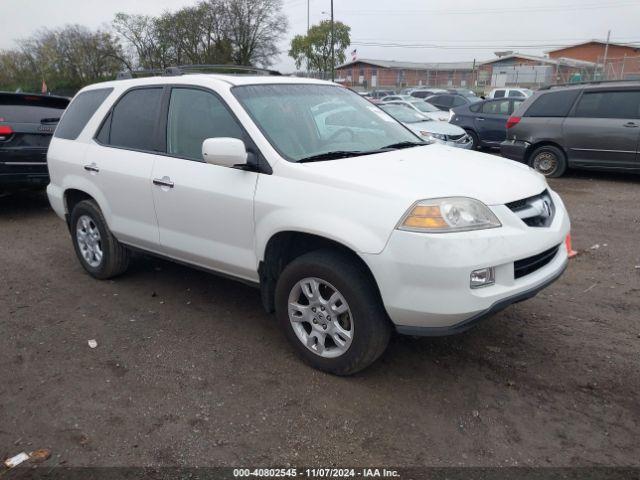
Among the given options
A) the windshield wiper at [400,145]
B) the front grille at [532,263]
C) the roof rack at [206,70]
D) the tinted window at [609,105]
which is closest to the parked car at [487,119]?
the tinted window at [609,105]

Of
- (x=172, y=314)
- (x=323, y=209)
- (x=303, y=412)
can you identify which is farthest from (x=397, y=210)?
(x=172, y=314)

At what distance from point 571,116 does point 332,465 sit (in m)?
8.71

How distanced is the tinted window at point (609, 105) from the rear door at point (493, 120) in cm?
330

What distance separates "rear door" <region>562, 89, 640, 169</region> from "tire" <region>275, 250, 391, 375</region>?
7.62 metres

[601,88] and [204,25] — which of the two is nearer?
[601,88]

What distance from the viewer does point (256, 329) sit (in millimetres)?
3891

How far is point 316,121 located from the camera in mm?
3727

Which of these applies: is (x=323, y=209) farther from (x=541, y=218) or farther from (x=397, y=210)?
(x=541, y=218)

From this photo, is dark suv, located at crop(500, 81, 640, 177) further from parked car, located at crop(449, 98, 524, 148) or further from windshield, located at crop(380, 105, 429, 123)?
parked car, located at crop(449, 98, 524, 148)

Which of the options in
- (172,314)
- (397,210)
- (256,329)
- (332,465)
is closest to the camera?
(332,465)

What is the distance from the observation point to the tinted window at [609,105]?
8.58 meters

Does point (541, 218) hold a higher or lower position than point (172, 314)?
higher

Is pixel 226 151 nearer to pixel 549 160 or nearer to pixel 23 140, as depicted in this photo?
pixel 23 140

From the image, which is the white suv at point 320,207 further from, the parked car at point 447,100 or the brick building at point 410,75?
the brick building at point 410,75
